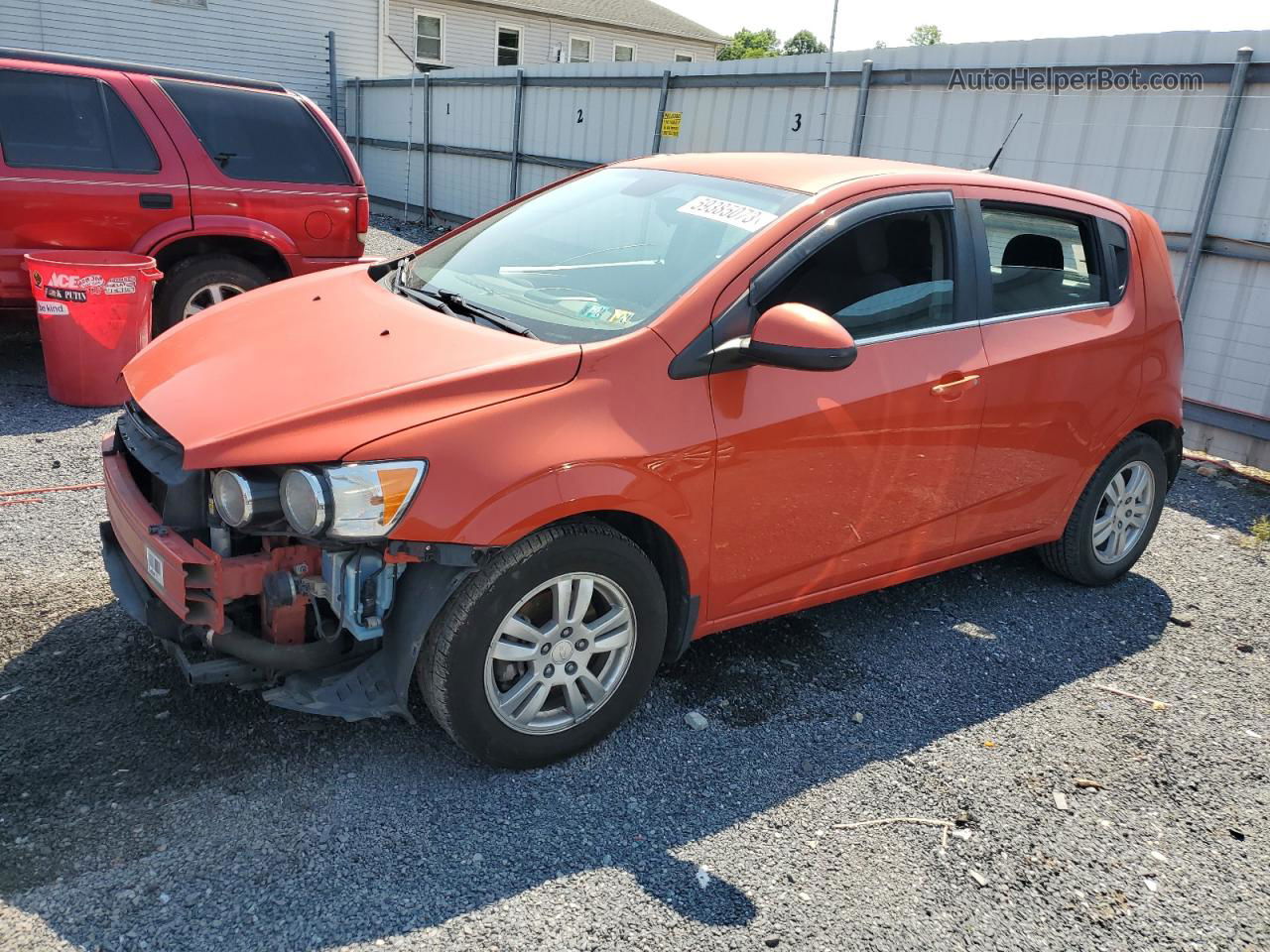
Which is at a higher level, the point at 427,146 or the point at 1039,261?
the point at 1039,261

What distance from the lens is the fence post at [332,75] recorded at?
21.1m

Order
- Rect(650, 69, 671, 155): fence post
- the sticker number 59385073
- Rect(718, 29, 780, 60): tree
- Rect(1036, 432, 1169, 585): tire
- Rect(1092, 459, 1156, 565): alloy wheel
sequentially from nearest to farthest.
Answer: the sticker number 59385073 → Rect(1036, 432, 1169, 585): tire → Rect(1092, 459, 1156, 565): alloy wheel → Rect(650, 69, 671, 155): fence post → Rect(718, 29, 780, 60): tree

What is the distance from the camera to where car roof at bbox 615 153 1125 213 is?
11.7 feet

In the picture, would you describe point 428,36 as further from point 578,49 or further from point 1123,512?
point 1123,512

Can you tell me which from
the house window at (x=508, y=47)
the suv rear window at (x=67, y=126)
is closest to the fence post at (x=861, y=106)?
the suv rear window at (x=67, y=126)

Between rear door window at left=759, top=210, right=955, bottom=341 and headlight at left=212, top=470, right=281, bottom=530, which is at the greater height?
rear door window at left=759, top=210, right=955, bottom=341

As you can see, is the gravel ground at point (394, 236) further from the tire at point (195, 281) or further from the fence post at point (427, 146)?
the tire at point (195, 281)

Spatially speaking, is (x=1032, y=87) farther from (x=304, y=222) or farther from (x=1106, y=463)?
(x=304, y=222)

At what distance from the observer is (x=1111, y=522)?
4715mm

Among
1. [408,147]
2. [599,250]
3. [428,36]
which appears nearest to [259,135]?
[599,250]

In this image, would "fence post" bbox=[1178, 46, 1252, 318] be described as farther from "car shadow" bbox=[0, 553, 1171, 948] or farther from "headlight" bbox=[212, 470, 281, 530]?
"headlight" bbox=[212, 470, 281, 530]

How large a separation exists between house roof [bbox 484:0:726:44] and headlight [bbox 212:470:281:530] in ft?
81.9

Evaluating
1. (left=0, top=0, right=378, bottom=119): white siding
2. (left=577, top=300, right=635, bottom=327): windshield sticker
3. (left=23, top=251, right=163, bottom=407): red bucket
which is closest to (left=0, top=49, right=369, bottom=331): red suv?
(left=23, top=251, right=163, bottom=407): red bucket

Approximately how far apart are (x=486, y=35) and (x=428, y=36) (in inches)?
66.0
